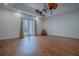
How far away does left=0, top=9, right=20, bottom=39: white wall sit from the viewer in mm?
2440

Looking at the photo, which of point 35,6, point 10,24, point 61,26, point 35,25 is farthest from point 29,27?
point 61,26

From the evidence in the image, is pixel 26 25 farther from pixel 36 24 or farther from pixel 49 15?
pixel 49 15

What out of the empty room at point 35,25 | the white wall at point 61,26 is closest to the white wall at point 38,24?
the empty room at point 35,25

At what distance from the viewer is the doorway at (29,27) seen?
2.33 m

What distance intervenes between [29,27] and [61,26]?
113 cm

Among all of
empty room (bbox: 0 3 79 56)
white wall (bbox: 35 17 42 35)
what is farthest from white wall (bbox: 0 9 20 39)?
white wall (bbox: 35 17 42 35)

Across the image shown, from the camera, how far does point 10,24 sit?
8.84 ft

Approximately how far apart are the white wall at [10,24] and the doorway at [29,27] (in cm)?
25

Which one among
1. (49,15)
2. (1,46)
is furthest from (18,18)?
(1,46)

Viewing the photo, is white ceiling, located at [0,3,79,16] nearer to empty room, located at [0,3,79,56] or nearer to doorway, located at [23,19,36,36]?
empty room, located at [0,3,79,56]

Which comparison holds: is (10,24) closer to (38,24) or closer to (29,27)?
(29,27)

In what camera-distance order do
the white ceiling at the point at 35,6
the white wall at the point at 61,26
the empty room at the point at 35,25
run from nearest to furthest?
the white ceiling at the point at 35,6 → the empty room at the point at 35,25 → the white wall at the point at 61,26

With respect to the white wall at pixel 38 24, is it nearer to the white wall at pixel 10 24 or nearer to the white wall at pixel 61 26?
the white wall at pixel 61 26

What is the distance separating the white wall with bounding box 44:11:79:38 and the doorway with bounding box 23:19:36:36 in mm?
370
